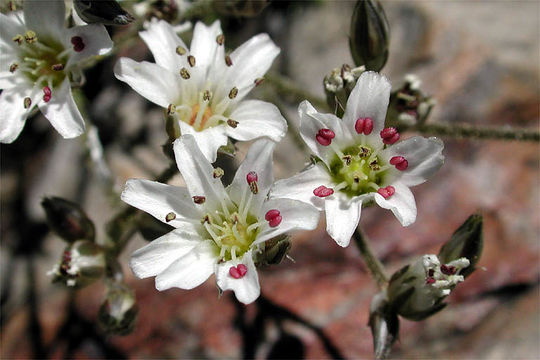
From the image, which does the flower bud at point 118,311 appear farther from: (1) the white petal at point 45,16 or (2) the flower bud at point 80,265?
(1) the white petal at point 45,16

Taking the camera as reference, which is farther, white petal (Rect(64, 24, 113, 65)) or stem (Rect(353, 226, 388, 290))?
stem (Rect(353, 226, 388, 290))

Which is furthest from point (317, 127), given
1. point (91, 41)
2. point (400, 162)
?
point (91, 41)

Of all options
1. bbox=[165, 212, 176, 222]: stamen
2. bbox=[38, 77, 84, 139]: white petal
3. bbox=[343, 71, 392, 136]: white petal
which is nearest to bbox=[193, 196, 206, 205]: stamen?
bbox=[165, 212, 176, 222]: stamen

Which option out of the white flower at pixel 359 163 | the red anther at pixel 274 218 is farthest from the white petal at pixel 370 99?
the red anther at pixel 274 218

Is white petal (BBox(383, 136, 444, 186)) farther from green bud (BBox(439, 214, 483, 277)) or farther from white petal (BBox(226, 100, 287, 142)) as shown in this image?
white petal (BBox(226, 100, 287, 142))

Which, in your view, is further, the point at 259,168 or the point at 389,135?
the point at 389,135

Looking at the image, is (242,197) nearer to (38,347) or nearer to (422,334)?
(422,334)

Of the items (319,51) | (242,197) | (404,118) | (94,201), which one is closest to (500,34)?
(319,51)

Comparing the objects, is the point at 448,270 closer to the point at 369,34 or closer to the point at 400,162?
the point at 400,162
